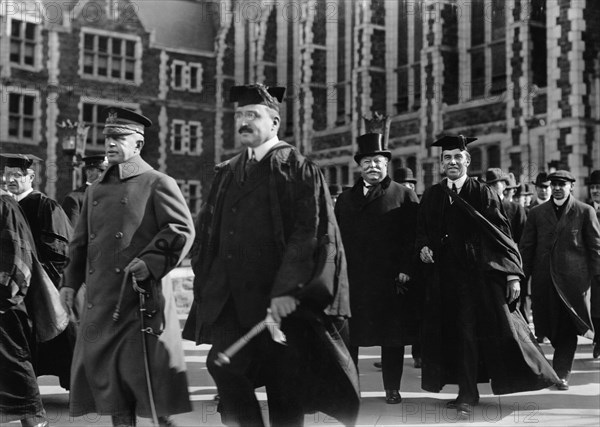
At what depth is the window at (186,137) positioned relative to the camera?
34.5 m

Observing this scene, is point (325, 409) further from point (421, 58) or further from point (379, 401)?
point (421, 58)

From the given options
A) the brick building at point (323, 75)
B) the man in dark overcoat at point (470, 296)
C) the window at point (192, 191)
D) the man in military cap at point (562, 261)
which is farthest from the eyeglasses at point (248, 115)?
the window at point (192, 191)

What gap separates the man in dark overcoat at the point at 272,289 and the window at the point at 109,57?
95.9 ft

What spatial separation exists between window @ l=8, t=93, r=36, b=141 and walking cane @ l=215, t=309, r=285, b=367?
27.8 m

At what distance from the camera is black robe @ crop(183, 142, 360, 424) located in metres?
4.13

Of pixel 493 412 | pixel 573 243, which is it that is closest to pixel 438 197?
pixel 493 412

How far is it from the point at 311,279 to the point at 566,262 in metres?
4.81

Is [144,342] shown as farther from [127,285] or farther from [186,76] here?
[186,76]

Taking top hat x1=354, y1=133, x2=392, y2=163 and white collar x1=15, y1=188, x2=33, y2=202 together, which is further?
top hat x1=354, y1=133, x2=392, y2=163

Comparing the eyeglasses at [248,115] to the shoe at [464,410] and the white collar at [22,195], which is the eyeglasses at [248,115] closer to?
the white collar at [22,195]

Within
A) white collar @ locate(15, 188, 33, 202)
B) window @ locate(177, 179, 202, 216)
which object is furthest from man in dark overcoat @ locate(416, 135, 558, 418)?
window @ locate(177, 179, 202, 216)

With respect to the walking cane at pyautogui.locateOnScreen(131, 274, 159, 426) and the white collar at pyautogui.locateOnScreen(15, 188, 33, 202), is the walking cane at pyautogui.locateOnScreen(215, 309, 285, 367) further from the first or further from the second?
the white collar at pyautogui.locateOnScreen(15, 188, 33, 202)

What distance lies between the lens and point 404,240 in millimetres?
6973

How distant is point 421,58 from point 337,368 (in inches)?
817
